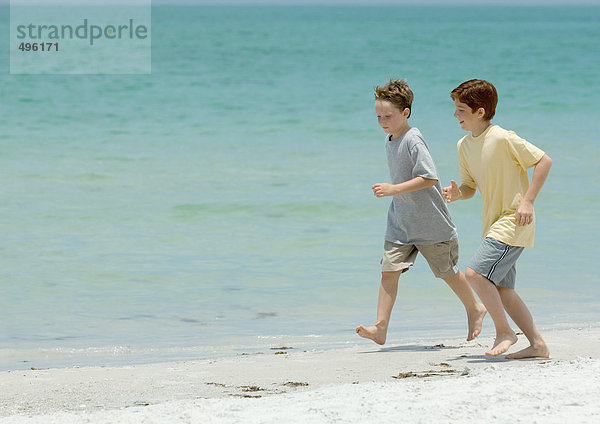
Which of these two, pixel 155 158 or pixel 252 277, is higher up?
pixel 155 158

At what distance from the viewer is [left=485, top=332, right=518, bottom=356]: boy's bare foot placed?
13.7 ft

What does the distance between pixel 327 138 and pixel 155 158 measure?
140 inches

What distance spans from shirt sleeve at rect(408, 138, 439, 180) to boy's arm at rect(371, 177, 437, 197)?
0.10 ft

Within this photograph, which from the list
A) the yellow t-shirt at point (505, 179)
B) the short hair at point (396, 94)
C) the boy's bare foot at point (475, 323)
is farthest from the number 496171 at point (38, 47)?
the yellow t-shirt at point (505, 179)

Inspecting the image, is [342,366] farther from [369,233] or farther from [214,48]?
[214,48]

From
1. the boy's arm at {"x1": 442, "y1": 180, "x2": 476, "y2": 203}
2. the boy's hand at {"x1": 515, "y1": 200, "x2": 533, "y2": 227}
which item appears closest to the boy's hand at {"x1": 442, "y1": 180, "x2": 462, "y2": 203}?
the boy's arm at {"x1": 442, "y1": 180, "x2": 476, "y2": 203}

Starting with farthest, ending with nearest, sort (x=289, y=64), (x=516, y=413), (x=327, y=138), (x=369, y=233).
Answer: (x=289, y=64) < (x=327, y=138) < (x=369, y=233) < (x=516, y=413)

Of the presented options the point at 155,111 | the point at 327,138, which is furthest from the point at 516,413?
the point at 155,111

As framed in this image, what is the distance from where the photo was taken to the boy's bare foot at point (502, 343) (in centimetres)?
416

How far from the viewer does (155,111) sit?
840 inches

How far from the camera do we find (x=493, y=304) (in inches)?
164

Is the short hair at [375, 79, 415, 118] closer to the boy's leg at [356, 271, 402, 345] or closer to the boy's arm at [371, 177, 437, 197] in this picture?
the boy's arm at [371, 177, 437, 197]

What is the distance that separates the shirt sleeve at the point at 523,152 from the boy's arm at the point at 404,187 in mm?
427

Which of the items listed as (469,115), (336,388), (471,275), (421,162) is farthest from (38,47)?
(336,388)
